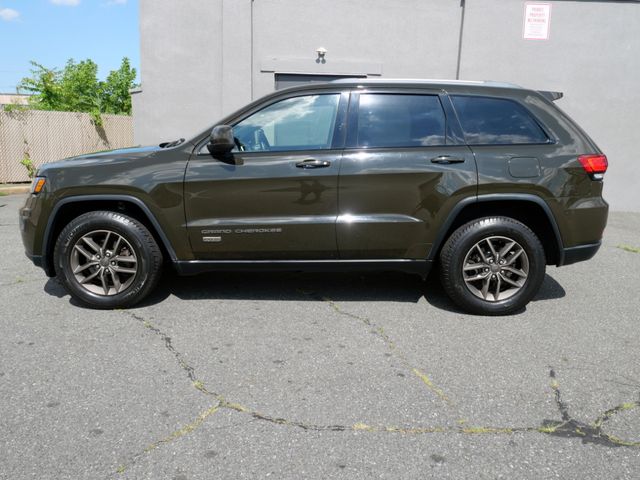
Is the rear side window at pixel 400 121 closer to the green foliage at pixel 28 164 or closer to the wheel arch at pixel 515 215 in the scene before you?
the wheel arch at pixel 515 215

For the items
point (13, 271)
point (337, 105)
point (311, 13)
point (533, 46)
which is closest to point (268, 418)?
point (337, 105)

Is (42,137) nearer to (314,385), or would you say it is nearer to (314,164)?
(314,164)

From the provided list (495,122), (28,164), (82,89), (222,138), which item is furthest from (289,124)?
(82,89)

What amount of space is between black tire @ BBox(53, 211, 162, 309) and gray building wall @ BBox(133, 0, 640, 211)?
6.71m

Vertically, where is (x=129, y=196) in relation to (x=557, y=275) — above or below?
above

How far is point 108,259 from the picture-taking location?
4.26 m

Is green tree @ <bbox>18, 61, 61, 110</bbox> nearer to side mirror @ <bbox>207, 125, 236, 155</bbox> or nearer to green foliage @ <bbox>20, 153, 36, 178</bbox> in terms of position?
green foliage @ <bbox>20, 153, 36, 178</bbox>

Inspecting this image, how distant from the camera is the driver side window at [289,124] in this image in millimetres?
4207

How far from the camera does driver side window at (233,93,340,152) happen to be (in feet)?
13.8

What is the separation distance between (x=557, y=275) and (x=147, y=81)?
28.2 ft

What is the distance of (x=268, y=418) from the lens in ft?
9.10

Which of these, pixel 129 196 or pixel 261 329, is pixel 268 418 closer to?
pixel 261 329

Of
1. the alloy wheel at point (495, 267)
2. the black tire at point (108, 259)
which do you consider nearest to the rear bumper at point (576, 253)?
the alloy wheel at point (495, 267)

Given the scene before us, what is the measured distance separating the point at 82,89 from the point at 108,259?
731 inches
